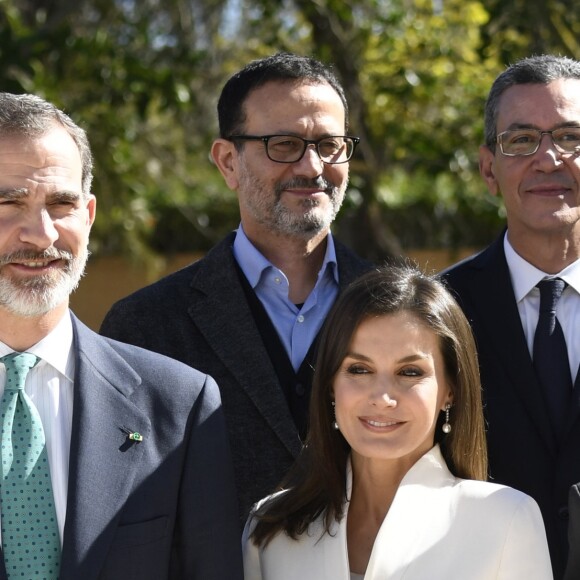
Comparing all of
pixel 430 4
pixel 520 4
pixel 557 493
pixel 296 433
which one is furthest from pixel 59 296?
pixel 430 4

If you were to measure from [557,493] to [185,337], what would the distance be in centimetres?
107

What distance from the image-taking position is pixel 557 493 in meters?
2.86

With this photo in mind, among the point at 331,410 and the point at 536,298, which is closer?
the point at 331,410

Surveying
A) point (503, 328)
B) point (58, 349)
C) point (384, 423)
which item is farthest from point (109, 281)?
point (384, 423)

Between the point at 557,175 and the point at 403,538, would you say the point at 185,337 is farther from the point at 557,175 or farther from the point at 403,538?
the point at 557,175

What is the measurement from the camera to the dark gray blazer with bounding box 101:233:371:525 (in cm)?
306

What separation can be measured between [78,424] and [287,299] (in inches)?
38.0

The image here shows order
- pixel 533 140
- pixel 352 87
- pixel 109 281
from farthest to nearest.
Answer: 1. pixel 109 281
2. pixel 352 87
3. pixel 533 140

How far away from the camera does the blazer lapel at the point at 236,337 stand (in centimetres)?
305

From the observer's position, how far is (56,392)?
2535 mm

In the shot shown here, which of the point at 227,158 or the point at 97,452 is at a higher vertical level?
the point at 227,158

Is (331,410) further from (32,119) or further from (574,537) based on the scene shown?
(32,119)

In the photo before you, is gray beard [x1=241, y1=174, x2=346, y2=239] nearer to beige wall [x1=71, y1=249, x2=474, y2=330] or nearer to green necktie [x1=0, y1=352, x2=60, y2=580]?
green necktie [x1=0, y1=352, x2=60, y2=580]

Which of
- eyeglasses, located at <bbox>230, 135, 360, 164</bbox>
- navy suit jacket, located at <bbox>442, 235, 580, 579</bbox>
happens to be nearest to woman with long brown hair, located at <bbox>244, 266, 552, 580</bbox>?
navy suit jacket, located at <bbox>442, 235, 580, 579</bbox>
